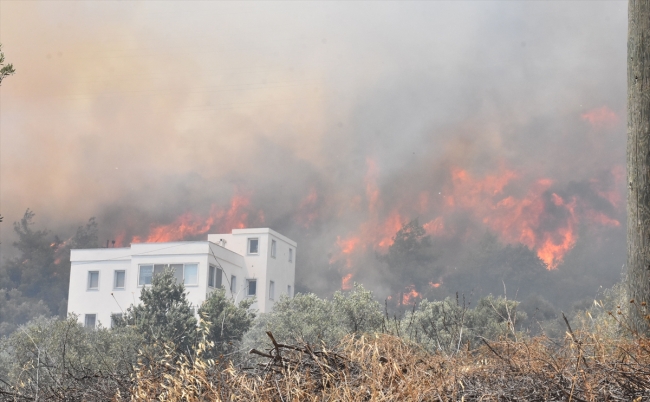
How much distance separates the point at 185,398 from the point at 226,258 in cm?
5327

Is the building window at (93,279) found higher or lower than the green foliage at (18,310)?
higher

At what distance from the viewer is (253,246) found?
62.2 m

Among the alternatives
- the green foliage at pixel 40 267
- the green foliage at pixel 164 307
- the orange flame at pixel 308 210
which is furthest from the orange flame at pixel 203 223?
the green foliage at pixel 164 307

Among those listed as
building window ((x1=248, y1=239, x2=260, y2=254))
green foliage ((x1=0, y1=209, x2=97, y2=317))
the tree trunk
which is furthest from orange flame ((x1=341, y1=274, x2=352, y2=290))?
the tree trunk

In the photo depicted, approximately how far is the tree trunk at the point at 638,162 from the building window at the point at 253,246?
2194 inches

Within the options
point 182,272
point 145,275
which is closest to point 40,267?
point 145,275

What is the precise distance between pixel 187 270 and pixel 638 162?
49398 mm

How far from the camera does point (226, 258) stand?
57.3 metres

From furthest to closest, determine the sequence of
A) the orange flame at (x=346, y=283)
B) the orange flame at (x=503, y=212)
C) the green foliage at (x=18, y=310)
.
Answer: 1. the orange flame at (x=503, y=212)
2. the orange flame at (x=346, y=283)
3. the green foliage at (x=18, y=310)

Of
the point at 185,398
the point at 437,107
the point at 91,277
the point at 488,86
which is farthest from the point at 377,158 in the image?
the point at 185,398

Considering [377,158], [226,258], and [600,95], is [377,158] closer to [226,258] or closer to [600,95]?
[600,95]

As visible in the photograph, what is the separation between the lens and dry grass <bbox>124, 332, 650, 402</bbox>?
3.87 metres

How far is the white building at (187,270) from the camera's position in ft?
175

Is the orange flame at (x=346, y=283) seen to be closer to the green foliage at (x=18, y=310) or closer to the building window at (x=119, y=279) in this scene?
the green foliage at (x=18, y=310)
